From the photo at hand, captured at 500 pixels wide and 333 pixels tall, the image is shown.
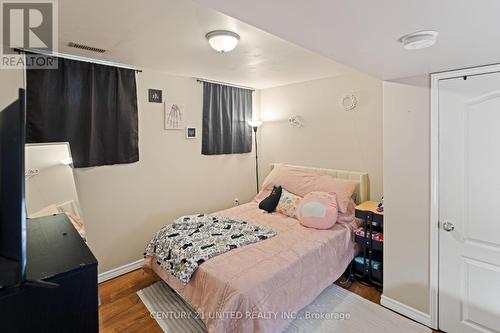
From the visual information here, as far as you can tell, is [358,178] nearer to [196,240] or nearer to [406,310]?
[406,310]

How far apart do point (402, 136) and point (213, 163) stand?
8.43ft

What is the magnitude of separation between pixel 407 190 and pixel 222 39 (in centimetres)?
200

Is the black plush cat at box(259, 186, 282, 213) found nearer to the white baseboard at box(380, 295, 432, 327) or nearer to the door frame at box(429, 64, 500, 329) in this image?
the white baseboard at box(380, 295, 432, 327)

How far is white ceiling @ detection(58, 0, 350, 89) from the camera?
1669mm

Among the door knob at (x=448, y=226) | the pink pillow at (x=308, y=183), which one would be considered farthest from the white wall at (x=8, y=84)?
the door knob at (x=448, y=226)

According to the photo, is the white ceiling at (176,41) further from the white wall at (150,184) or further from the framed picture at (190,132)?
the framed picture at (190,132)

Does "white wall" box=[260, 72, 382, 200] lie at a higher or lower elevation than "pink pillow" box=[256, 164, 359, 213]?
higher

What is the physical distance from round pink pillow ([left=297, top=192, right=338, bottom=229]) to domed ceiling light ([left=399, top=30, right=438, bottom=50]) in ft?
6.31

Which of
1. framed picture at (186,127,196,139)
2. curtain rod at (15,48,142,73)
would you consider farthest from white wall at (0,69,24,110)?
framed picture at (186,127,196,139)

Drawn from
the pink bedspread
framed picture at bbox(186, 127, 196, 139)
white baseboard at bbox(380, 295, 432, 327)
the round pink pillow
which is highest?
framed picture at bbox(186, 127, 196, 139)

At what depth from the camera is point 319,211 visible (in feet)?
9.61

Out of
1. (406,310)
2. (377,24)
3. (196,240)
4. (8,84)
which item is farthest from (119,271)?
(377,24)

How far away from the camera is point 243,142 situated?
437 cm

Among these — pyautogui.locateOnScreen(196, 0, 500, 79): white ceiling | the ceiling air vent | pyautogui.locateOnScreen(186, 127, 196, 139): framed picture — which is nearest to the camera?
pyautogui.locateOnScreen(196, 0, 500, 79): white ceiling
